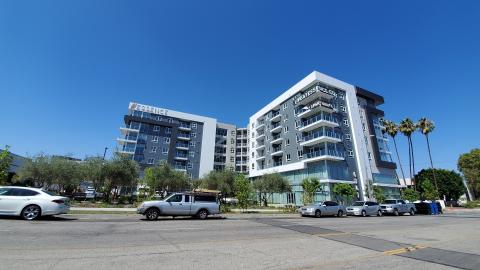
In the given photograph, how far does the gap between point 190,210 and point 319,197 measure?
1349 inches

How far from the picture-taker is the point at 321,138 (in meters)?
50.7

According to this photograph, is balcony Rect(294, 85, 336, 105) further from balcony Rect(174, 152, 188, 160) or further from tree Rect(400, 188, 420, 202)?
balcony Rect(174, 152, 188, 160)

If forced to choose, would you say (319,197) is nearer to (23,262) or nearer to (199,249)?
(199,249)

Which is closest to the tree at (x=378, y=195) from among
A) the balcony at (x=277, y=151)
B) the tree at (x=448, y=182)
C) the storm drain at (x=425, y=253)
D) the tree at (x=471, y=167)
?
the balcony at (x=277, y=151)

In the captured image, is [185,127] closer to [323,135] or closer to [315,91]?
[315,91]

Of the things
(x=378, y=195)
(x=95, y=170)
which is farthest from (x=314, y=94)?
(x=95, y=170)

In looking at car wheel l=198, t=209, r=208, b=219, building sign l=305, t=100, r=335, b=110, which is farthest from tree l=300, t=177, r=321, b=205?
car wheel l=198, t=209, r=208, b=219

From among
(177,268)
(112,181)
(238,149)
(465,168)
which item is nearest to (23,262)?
(177,268)

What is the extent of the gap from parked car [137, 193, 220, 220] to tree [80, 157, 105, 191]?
24.0 m

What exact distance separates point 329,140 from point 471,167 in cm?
5245

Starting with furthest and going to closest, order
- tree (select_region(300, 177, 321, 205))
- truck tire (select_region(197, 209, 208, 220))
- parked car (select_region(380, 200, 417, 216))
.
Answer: tree (select_region(300, 177, 321, 205)) → parked car (select_region(380, 200, 417, 216)) → truck tire (select_region(197, 209, 208, 220))

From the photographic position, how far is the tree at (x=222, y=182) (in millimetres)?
54188

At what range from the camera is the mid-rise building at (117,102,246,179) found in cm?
7300

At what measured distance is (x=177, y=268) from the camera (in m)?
6.33
